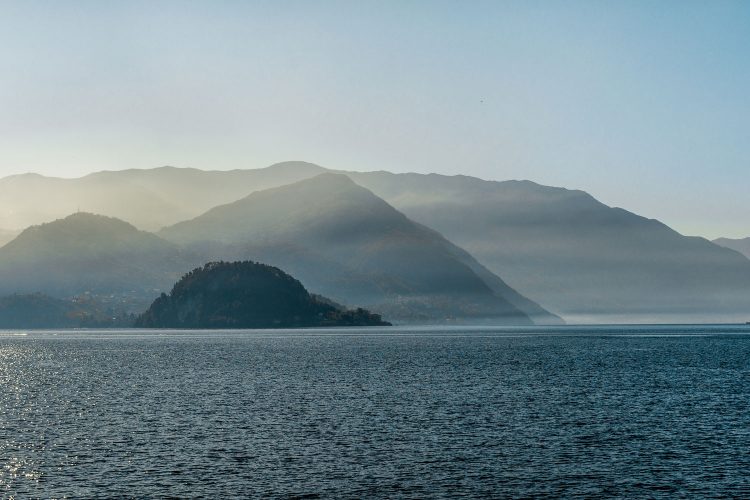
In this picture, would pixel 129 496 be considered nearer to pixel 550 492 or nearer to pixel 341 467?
pixel 341 467

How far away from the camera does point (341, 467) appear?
8044 cm

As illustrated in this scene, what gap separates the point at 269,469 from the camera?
79438mm

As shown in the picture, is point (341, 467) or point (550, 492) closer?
point (550, 492)

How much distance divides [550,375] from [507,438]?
3641 inches

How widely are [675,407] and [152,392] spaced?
78.6 m

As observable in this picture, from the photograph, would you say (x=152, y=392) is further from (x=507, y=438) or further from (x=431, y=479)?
(x=431, y=479)

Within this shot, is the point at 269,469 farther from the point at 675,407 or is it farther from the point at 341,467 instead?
the point at 675,407

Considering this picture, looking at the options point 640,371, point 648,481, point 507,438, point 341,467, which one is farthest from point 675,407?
point 640,371

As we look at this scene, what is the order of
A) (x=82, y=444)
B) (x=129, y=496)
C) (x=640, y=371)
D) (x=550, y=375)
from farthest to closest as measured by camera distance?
(x=640, y=371) → (x=550, y=375) → (x=82, y=444) → (x=129, y=496)

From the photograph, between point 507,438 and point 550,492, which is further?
point 507,438

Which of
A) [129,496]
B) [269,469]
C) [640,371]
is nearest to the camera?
[129,496]

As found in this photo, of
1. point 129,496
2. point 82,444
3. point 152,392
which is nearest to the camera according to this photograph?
point 129,496

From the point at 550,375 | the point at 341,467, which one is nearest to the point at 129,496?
the point at 341,467

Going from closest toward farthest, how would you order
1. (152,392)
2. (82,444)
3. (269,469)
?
(269,469) < (82,444) < (152,392)
